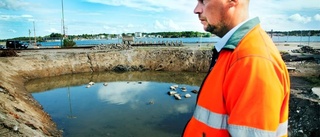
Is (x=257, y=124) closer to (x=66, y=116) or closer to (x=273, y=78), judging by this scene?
(x=273, y=78)

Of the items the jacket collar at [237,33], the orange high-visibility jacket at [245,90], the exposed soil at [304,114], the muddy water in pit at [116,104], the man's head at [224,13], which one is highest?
the man's head at [224,13]

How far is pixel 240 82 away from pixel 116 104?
1456 cm

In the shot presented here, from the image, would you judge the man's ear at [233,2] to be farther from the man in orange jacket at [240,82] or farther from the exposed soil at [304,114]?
the exposed soil at [304,114]

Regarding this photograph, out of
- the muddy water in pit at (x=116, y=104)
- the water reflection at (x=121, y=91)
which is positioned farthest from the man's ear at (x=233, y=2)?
the water reflection at (x=121, y=91)

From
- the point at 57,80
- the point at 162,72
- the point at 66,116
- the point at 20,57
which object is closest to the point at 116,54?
the point at 162,72

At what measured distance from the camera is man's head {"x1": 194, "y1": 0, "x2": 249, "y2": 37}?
1504 millimetres

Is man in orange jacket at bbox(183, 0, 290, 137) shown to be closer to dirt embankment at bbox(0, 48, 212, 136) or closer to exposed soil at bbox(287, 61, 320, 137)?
exposed soil at bbox(287, 61, 320, 137)

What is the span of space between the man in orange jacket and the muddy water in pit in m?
9.11

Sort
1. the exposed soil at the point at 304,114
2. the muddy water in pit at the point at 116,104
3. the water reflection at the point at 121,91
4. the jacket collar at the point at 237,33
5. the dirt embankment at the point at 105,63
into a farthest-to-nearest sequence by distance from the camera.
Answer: the dirt embankment at the point at 105,63, the water reflection at the point at 121,91, the muddy water in pit at the point at 116,104, the exposed soil at the point at 304,114, the jacket collar at the point at 237,33

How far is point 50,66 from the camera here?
25.4 metres

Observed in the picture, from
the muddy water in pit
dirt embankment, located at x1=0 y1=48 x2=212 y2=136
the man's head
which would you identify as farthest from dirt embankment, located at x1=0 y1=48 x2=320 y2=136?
the man's head

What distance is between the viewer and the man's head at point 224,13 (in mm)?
1504

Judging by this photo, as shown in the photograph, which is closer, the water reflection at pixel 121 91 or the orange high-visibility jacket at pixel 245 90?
the orange high-visibility jacket at pixel 245 90

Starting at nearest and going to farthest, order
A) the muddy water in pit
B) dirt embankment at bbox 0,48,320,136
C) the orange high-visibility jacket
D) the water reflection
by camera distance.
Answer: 1. the orange high-visibility jacket
2. the muddy water in pit
3. the water reflection
4. dirt embankment at bbox 0,48,320,136
